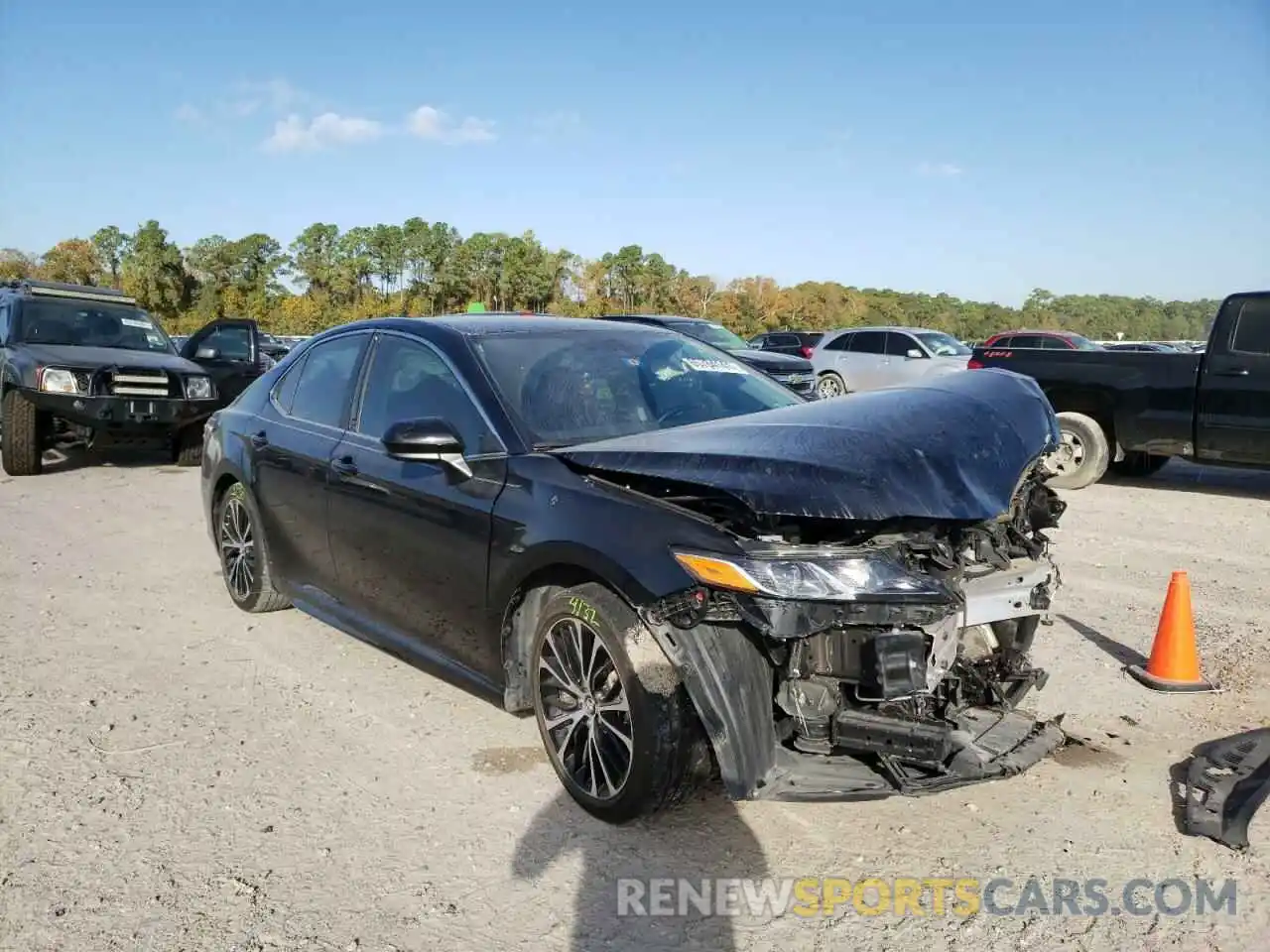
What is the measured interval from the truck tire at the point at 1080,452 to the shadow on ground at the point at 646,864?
7999mm

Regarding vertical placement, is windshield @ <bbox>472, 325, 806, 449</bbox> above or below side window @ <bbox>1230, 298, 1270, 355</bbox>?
below

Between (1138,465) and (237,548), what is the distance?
998 centimetres

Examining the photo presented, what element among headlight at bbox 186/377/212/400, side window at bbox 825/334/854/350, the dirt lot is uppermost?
side window at bbox 825/334/854/350

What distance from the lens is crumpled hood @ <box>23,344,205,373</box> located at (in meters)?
10.6

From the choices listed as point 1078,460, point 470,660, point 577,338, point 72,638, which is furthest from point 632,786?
point 1078,460

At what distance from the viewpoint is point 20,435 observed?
10.6 m

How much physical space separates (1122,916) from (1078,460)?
832 cm

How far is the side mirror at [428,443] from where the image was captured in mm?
3639

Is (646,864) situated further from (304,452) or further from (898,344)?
(898,344)

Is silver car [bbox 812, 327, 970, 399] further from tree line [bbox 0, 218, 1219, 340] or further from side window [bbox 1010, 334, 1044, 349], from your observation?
tree line [bbox 0, 218, 1219, 340]

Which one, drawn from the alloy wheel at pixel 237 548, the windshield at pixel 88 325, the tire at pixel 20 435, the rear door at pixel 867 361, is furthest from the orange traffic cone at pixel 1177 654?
the rear door at pixel 867 361

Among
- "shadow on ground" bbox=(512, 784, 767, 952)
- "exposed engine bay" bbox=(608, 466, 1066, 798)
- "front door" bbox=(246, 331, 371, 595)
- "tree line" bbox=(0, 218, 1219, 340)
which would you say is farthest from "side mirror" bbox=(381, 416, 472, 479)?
"tree line" bbox=(0, 218, 1219, 340)

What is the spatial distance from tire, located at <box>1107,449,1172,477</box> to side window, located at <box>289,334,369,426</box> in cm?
942

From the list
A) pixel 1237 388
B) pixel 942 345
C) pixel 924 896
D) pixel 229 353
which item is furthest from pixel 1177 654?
pixel 942 345
